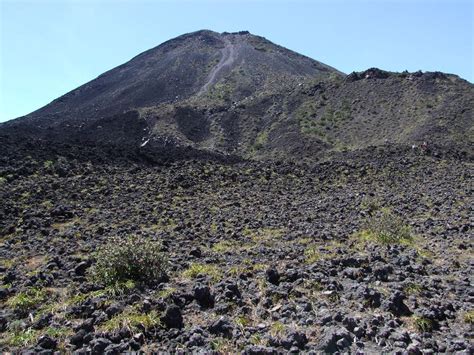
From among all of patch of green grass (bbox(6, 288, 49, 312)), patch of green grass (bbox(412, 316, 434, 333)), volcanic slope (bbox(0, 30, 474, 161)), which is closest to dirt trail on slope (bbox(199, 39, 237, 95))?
volcanic slope (bbox(0, 30, 474, 161))

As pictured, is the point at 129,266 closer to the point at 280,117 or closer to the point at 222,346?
the point at 222,346

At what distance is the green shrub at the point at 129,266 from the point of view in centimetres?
820

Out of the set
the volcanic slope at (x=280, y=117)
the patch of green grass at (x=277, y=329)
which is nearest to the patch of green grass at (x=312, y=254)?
the patch of green grass at (x=277, y=329)

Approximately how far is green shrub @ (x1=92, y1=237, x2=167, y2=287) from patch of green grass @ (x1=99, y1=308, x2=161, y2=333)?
172 centimetres

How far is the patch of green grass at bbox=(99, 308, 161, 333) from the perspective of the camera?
19.8 ft

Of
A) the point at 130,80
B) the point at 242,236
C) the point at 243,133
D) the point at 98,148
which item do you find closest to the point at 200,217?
the point at 242,236

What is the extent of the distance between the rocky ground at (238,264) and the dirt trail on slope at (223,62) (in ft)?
154

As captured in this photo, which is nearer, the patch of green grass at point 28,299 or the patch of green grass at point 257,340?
the patch of green grass at point 257,340

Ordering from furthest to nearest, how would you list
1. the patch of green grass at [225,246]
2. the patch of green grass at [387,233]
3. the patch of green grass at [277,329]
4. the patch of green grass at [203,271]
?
the patch of green grass at [387,233] < the patch of green grass at [225,246] < the patch of green grass at [203,271] < the patch of green grass at [277,329]

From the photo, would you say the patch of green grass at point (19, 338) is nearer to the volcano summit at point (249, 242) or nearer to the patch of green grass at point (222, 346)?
the volcano summit at point (249, 242)

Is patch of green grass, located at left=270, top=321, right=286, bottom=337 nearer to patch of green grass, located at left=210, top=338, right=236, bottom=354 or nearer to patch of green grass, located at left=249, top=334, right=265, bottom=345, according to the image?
patch of green grass, located at left=249, top=334, right=265, bottom=345

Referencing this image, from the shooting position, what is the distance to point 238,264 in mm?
9414

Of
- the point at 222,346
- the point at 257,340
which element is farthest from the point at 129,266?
the point at 257,340

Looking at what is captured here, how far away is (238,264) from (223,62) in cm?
7568
